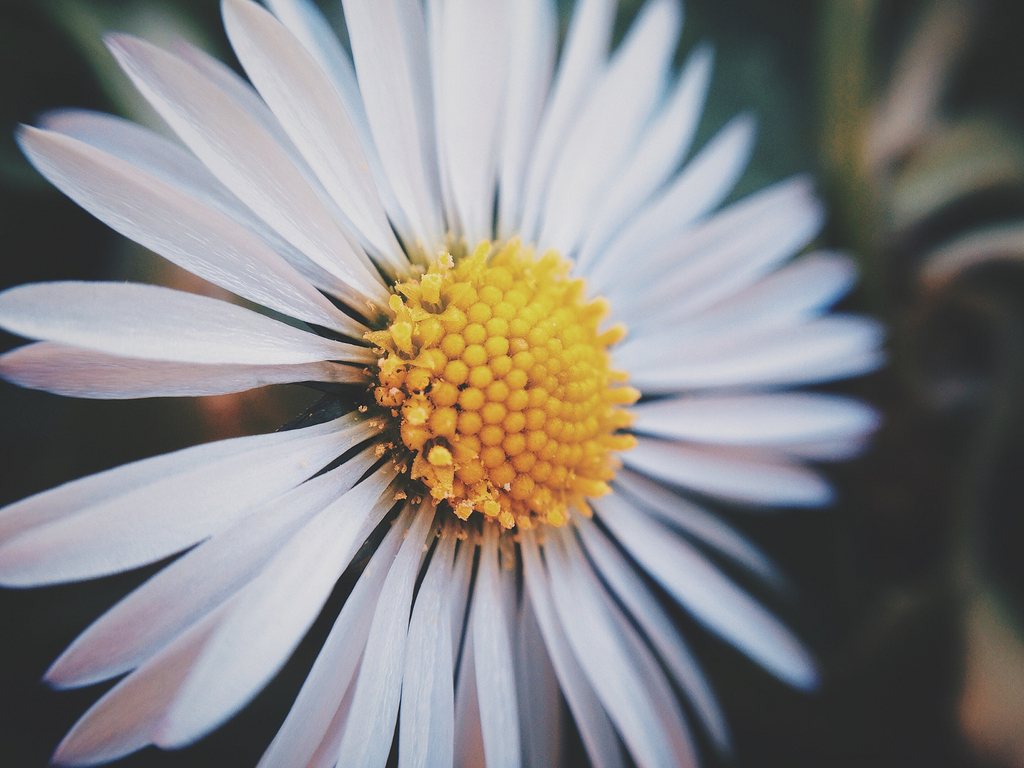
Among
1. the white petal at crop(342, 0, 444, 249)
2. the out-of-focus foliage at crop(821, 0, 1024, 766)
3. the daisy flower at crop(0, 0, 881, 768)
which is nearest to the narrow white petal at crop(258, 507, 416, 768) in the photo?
the daisy flower at crop(0, 0, 881, 768)

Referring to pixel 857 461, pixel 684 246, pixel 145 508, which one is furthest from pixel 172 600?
pixel 857 461

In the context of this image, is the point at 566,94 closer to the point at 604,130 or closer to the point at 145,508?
the point at 604,130

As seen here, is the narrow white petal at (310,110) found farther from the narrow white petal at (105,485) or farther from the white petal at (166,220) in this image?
the narrow white petal at (105,485)

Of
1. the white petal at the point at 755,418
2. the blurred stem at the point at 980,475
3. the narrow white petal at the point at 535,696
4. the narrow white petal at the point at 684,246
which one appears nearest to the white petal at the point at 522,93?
the narrow white petal at the point at 684,246

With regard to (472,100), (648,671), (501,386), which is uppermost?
(472,100)

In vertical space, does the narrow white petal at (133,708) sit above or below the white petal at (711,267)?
below

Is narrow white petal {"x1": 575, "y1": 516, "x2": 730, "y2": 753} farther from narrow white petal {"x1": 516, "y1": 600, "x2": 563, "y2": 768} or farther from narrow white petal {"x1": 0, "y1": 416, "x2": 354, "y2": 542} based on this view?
narrow white petal {"x1": 0, "y1": 416, "x2": 354, "y2": 542}

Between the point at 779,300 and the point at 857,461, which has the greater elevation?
the point at 779,300
